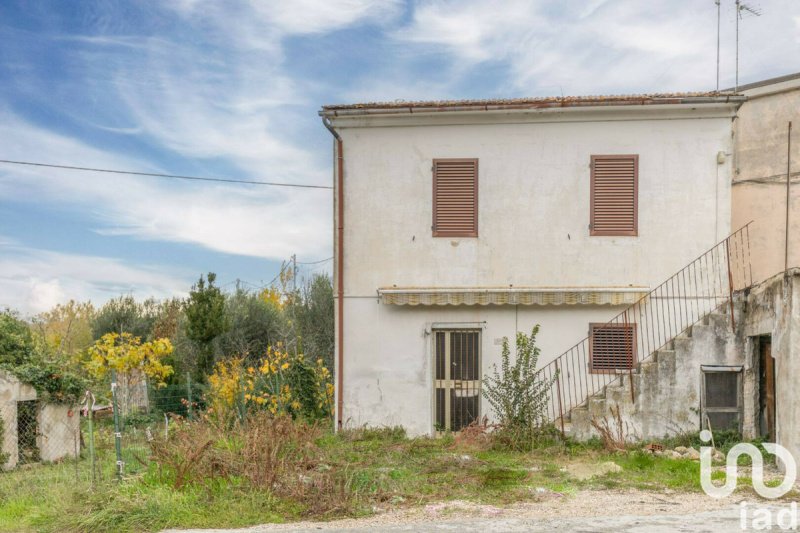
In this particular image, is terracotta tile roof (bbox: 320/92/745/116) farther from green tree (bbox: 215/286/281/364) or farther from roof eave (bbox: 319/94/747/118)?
green tree (bbox: 215/286/281/364)

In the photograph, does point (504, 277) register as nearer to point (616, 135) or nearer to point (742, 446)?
point (616, 135)

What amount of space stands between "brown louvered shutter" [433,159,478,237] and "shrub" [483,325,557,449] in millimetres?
2569

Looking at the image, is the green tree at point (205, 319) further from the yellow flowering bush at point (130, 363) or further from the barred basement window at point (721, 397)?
the barred basement window at point (721, 397)

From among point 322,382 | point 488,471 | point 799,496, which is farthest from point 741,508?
point 322,382

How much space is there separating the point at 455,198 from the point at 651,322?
4.71 metres

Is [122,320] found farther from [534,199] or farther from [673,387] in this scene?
[673,387]

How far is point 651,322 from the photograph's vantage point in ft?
48.4

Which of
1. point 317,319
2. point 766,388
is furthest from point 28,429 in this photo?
point 766,388

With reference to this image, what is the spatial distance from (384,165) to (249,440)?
23.6 ft

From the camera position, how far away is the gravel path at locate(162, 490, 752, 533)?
8.43 metres

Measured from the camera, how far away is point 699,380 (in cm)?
1376

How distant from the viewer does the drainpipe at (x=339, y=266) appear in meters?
15.2

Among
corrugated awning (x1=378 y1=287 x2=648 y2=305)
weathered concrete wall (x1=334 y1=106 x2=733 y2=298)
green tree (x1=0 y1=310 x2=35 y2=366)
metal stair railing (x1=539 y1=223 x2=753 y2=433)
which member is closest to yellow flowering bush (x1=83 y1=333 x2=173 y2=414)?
green tree (x1=0 y1=310 x2=35 y2=366)

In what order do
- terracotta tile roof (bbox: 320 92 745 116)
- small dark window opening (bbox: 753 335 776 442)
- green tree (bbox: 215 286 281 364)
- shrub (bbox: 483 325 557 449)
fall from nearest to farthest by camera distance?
1. small dark window opening (bbox: 753 335 776 442)
2. shrub (bbox: 483 325 557 449)
3. terracotta tile roof (bbox: 320 92 745 116)
4. green tree (bbox: 215 286 281 364)
